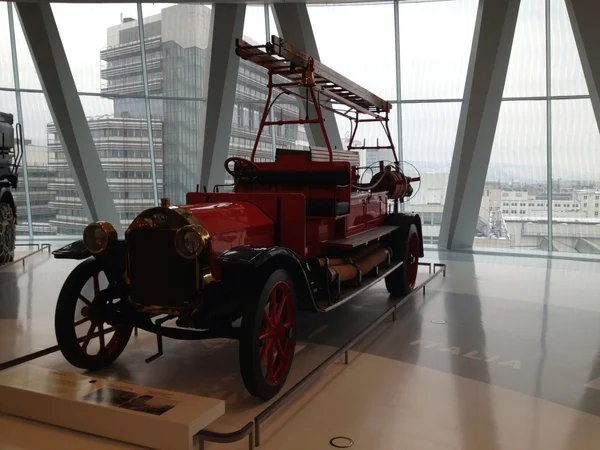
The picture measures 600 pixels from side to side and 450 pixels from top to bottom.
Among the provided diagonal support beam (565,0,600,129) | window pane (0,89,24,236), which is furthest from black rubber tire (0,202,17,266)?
diagonal support beam (565,0,600,129)

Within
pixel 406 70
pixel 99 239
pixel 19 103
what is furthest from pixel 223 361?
pixel 19 103

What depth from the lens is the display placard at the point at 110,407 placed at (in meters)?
2.85

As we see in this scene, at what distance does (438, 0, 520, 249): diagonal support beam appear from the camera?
391 inches

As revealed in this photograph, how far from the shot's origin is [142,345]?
15.7 ft

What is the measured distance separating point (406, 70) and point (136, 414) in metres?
10.3

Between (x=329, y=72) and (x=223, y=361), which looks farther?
(x=329, y=72)

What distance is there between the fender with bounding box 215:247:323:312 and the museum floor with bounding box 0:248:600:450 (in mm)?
619

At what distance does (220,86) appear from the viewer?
1108 centimetres

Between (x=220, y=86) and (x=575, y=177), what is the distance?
752cm

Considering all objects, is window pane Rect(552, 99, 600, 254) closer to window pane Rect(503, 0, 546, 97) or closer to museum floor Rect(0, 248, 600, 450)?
window pane Rect(503, 0, 546, 97)

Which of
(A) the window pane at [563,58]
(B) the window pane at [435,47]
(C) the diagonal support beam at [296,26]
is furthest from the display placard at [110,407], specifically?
(A) the window pane at [563,58]

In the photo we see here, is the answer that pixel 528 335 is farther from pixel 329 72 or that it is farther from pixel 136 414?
pixel 136 414

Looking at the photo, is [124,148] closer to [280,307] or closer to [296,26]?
[296,26]

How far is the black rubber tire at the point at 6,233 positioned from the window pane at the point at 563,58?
1026cm
